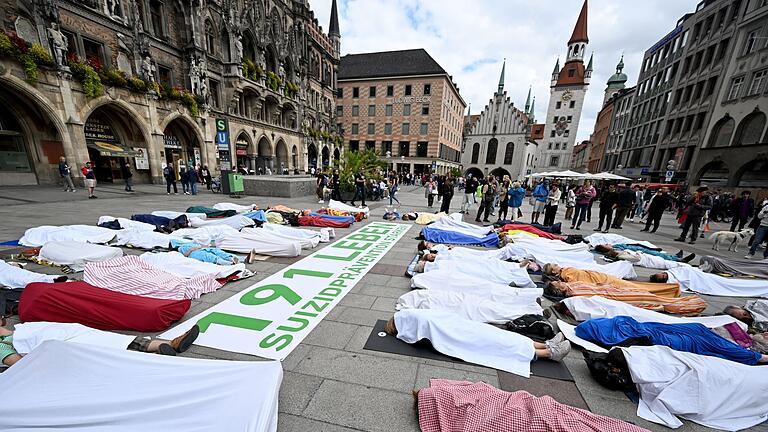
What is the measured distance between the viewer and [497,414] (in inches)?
77.9

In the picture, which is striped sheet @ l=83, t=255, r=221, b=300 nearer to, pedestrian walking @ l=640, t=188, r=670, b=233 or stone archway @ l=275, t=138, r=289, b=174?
pedestrian walking @ l=640, t=188, r=670, b=233

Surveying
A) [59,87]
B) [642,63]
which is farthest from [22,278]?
[642,63]

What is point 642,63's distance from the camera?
3488cm

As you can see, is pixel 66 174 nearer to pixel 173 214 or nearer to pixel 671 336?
pixel 173 214

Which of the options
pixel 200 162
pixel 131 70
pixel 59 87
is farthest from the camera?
pixel 200 162

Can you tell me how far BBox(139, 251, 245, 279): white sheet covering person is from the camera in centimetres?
455

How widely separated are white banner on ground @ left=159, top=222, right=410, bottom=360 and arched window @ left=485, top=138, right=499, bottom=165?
51.2 m

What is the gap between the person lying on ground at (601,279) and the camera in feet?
14.7

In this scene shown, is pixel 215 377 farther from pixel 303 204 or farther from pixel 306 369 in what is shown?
pixel 303 204

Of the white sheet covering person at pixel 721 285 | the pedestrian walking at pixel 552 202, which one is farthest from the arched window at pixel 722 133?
the white sheet covering person at pixel 721 285

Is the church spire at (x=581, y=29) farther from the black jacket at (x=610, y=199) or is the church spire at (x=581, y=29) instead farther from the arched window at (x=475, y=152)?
the black jacket at (x=610, y=199)

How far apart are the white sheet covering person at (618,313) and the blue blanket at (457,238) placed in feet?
12.7

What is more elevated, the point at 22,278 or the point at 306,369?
the point at 22,278

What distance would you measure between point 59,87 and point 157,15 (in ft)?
29.6
